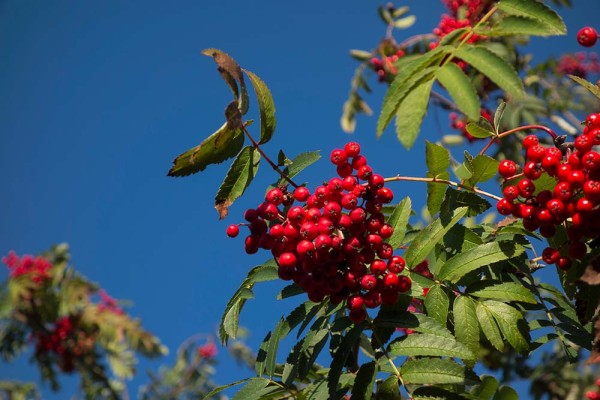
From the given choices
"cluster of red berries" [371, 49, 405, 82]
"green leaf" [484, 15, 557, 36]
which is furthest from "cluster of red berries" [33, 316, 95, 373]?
"green leaf" [484, 15, 557, 36]

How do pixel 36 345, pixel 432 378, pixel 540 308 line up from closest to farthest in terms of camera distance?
1. pixel 432 378
2. pixel 540 308
3. pixel 36 345

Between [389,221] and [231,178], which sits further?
[389,221]

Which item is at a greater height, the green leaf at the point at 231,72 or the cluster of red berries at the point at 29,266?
the cluster of red berries at the point at 29,266

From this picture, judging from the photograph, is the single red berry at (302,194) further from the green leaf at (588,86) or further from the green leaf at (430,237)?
the green leaf at (588,86)

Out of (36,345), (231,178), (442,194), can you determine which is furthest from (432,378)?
(36,345)

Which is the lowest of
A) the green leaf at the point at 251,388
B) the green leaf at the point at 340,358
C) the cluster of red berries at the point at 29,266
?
the green leaf at the point at 340,358

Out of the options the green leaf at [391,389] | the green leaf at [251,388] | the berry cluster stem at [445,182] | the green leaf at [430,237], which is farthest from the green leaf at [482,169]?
the green leaf at [251,388]

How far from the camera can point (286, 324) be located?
6.47ft

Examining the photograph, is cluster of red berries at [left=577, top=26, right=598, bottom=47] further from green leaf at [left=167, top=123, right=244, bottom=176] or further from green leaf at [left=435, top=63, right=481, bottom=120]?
green leaf at [left=167, top=123, right=244, bottom=176]

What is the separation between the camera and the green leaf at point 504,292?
180cm

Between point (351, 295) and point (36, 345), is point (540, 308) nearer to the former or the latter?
point (351, 295)

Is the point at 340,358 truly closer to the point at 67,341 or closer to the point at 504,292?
the point at 504,292

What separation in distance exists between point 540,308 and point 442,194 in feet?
1.52

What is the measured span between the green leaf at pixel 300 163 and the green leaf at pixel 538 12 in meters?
0.68
